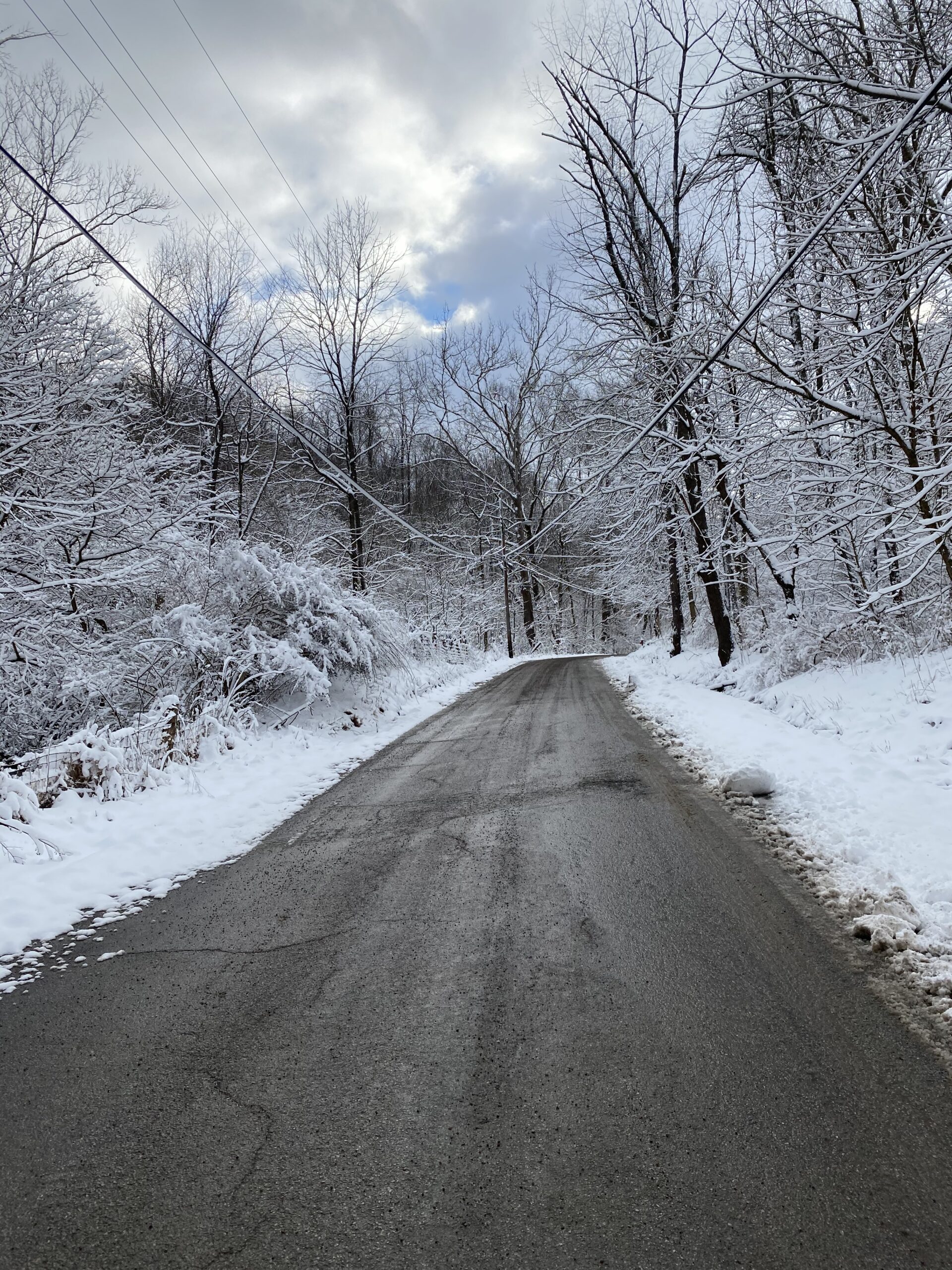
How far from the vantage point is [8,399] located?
7.48 metres

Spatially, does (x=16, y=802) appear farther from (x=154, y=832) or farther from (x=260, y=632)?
(x=260, y=632)

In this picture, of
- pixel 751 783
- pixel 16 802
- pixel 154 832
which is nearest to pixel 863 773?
pixel 751 783

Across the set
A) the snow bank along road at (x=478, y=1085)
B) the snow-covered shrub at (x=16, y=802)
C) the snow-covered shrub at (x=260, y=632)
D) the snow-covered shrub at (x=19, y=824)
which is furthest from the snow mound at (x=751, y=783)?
the snow-covered shrub at (x=260, y=632)

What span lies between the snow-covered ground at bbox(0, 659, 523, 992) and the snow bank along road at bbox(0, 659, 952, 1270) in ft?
1.37

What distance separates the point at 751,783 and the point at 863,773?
0.91 metres

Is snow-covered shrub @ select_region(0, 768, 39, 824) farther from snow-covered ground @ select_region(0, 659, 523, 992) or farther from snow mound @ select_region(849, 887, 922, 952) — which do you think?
snow mound @ select_region(849, 887, 922, 952)

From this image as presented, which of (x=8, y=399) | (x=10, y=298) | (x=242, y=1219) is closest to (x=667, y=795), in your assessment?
(x=242, y=1219)

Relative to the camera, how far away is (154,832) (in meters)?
5.57

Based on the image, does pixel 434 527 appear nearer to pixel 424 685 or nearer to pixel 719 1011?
pixel 424 685

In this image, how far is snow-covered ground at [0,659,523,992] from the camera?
4160mm

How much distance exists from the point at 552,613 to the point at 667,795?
39.5 metres

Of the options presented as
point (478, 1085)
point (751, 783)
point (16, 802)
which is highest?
point (16, 802)

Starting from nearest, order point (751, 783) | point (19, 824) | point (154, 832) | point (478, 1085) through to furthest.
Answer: point (478, 1085) < point (19, 824) < point (154, 832) < point (751, 783)

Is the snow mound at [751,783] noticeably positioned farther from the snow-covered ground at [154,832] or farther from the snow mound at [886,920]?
the snow-covered ground at [154,832]
